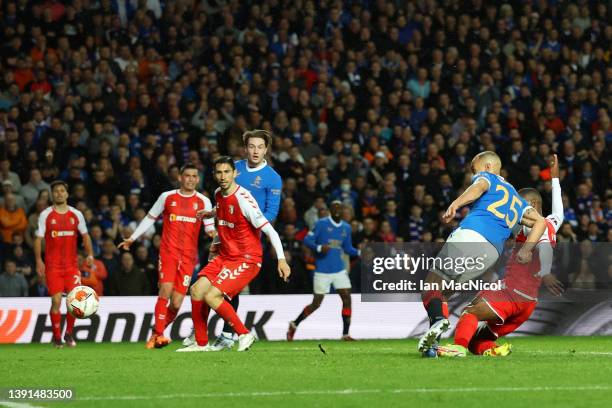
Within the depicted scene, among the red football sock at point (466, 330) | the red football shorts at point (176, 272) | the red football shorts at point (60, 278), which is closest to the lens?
the red football sock at point (466, 330)

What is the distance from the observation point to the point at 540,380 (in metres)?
8.75

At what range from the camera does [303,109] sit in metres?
22.0

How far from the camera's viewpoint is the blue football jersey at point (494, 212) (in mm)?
10617

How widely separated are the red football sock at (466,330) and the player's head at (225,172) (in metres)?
2.82

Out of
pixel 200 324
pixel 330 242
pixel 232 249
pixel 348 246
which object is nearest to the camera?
pixel 232 249

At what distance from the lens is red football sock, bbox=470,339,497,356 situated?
11289mm

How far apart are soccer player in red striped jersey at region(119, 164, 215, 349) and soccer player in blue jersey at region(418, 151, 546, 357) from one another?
4.79 metres

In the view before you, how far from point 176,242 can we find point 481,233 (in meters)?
5.42

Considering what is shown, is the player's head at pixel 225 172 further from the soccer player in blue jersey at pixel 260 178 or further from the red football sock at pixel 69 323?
the red football sock at pixel 69 323

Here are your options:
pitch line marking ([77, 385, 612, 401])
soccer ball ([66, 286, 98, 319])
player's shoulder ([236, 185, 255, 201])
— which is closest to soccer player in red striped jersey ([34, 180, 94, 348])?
soccer ball ([66, 286, 98, 319])

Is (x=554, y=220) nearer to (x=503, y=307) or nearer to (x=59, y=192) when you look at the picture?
(x=503, y=307)

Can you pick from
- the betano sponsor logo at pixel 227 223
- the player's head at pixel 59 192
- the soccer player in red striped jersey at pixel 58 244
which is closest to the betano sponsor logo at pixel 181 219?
the soccer player in red striped jersey at pixel 58 244

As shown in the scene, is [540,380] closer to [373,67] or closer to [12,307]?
[12,307]

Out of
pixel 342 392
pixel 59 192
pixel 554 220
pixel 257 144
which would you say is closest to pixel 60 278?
pixel 59 192
